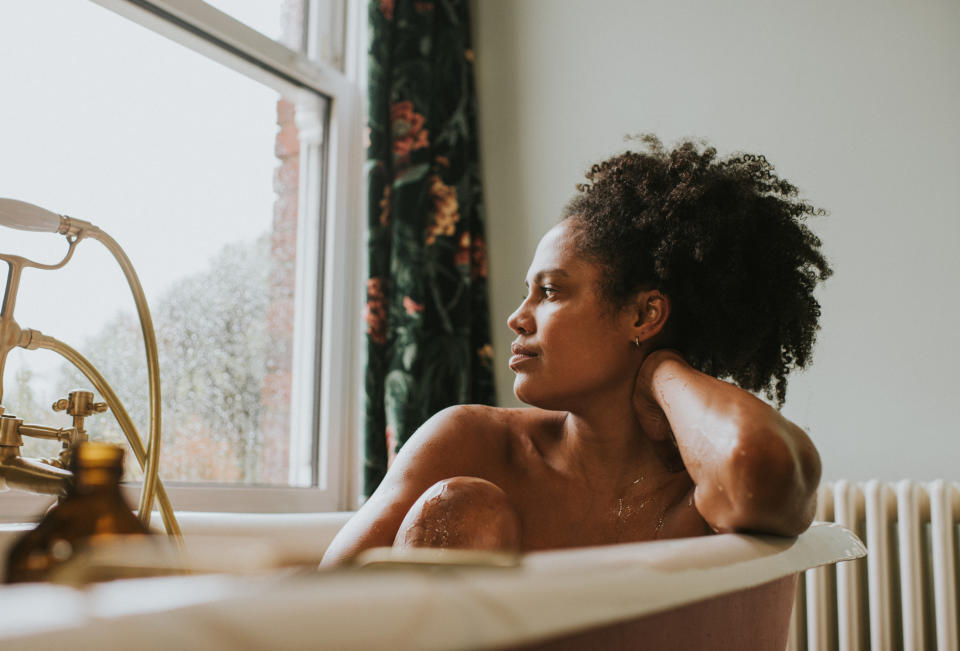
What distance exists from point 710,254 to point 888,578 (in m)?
0.86

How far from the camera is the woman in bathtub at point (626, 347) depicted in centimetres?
108

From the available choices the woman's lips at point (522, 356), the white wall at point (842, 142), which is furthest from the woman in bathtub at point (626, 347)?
the white wall at point (842, 142)

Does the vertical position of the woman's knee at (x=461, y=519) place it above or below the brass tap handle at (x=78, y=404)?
below

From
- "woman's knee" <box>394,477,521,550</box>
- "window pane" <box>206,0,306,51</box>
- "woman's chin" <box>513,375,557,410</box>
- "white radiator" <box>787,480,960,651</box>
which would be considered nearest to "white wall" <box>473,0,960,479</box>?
"white radiator" <box>787,480,960,651</box>

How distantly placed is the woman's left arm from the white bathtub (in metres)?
0.28

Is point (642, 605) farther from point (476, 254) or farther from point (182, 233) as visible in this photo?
point (476, 254)

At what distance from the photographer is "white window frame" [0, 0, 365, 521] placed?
207 cm

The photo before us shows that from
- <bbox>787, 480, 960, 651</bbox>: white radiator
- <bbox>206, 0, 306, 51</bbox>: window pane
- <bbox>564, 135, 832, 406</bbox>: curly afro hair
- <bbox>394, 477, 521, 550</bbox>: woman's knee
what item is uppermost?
<bbox>206, 0, 306, 51</bbox>: window pane

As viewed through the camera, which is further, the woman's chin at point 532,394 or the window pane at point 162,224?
the window pane at point 162,224

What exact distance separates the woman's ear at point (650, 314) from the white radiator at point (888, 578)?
0.73m

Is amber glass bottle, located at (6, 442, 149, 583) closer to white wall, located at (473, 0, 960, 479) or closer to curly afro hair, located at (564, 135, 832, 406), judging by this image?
curly afro hair, located at (564, 135, 832, 406)

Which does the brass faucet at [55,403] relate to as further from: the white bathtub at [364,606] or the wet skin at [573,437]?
the white bathtub at [364,606]

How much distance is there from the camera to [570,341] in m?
1.10

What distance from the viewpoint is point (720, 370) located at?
1194mm
